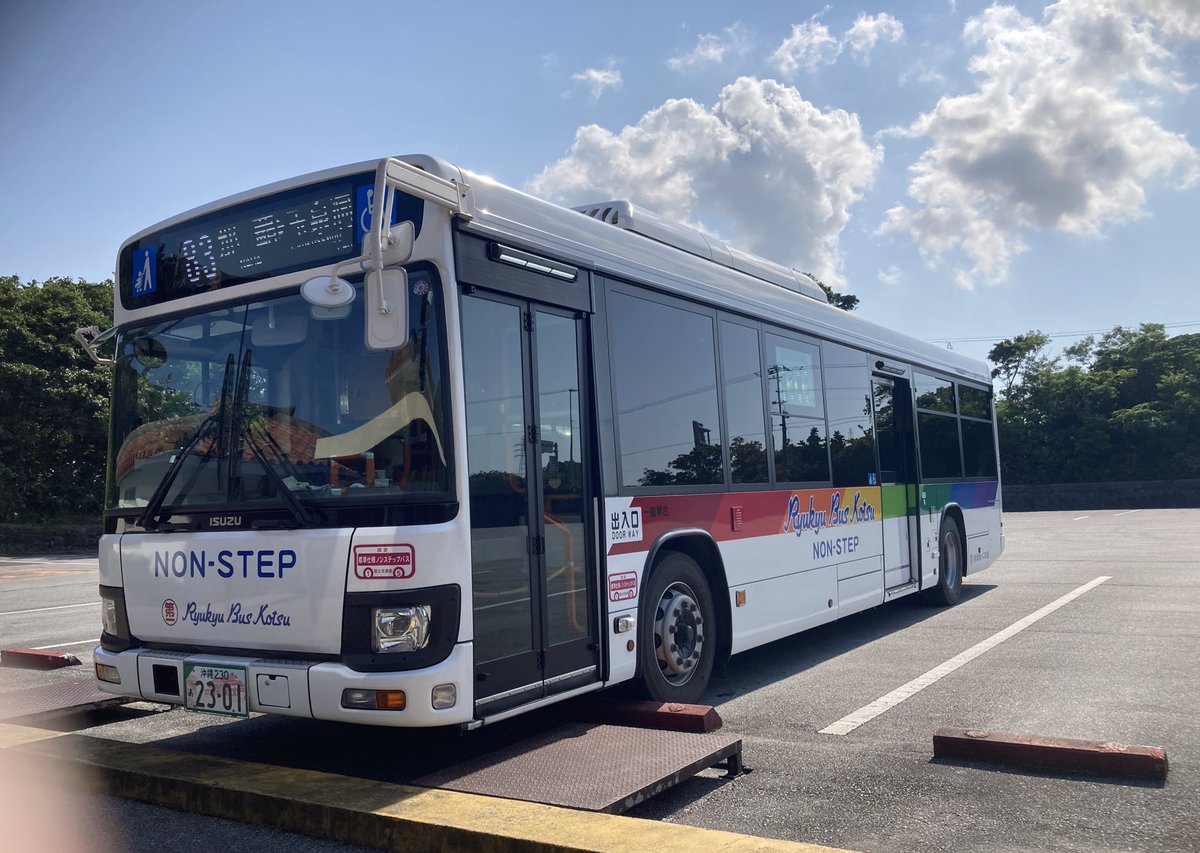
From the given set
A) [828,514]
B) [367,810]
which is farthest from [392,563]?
[828,514]

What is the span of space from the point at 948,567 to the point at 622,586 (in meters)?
7.56

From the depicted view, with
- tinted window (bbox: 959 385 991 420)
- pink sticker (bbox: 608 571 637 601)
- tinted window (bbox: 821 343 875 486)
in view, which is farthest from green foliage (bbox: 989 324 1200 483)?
pink sticker (bbox: 608 571 637 601)

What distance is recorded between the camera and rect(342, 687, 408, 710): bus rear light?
457 centimetres

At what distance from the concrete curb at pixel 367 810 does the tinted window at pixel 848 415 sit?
5.59m

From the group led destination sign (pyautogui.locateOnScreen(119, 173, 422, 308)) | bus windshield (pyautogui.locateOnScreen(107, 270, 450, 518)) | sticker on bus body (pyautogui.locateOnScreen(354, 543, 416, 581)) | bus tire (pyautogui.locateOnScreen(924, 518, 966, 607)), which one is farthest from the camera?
bus tire (pyautogui.locateOnScreen(924, 518, 966, 607))

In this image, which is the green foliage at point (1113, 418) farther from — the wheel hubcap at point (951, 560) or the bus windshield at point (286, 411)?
the bus windshield at point (286, 411)

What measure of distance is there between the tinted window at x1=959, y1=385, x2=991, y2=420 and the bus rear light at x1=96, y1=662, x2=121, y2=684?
35.1 feet

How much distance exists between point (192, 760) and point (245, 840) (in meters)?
0.96

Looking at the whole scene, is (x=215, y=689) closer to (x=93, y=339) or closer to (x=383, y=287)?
(x=383, y=287)

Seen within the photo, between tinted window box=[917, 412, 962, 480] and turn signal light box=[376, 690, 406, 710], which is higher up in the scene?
tinted window box=[917, 412, 962, 480]

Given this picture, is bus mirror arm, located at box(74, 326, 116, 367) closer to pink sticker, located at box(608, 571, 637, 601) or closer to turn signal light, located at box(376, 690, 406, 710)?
turn signal light, located at box(376, 690, 406, 710)

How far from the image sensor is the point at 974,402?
45.6 feet

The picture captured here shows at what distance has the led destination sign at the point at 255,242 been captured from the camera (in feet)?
16.8

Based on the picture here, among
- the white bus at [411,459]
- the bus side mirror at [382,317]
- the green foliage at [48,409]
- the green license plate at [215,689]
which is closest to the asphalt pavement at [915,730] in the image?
the green license plate at [215,689]
